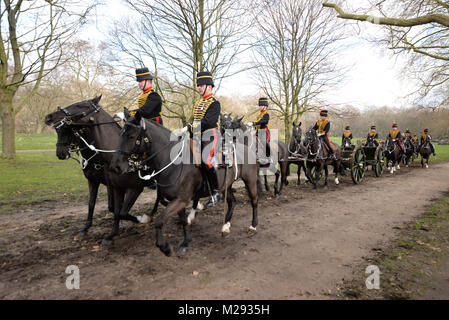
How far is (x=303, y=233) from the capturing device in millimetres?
5590

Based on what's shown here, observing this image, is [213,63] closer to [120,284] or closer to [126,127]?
[126,127]

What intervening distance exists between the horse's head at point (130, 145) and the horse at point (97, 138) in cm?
94

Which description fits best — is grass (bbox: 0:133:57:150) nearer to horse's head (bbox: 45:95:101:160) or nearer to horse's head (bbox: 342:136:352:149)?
horse's head (bbox: 45:95:101:160)

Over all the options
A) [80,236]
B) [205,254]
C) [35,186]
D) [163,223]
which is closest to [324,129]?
[205,254]

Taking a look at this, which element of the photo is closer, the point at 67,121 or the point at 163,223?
the point at 163,223

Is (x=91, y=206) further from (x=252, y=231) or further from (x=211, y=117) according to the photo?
(x=252, y=231)

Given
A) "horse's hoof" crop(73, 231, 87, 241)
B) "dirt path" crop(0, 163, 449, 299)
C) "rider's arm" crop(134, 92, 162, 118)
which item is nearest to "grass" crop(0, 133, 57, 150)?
"dirt path" crop(0, 163, 449, 299)

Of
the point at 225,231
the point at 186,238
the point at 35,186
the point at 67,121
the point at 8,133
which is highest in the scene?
the point at 8,133

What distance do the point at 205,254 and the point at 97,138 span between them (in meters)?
2.96

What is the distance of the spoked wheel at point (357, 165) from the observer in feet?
38.0

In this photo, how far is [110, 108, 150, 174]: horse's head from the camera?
12.4 feet

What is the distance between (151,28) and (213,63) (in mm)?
3560

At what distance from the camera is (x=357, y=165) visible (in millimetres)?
11984
